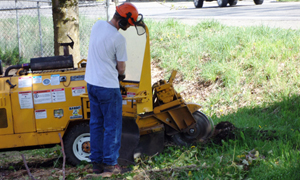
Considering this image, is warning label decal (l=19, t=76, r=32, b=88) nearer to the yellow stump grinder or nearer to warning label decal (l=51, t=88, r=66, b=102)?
the yellow stump grinder

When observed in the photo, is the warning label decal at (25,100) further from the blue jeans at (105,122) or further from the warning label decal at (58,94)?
the blue jeans at (105,122)

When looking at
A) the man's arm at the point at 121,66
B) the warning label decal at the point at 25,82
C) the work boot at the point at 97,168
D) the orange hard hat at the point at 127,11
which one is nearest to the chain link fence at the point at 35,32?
the warning label decal at the point at 25,82

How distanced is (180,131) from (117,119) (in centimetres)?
131

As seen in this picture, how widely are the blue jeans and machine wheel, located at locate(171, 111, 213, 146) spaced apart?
127cm

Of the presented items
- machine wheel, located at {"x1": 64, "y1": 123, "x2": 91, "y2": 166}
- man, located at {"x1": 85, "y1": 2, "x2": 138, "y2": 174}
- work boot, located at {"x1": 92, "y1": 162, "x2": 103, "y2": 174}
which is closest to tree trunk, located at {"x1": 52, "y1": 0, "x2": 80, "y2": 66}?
machine wheel, located at {"x1": 64, "y1": 123, "x2": 91, "y2": 166}

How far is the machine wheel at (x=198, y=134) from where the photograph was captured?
4.71 meters

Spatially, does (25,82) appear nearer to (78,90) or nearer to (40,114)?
(40,114)

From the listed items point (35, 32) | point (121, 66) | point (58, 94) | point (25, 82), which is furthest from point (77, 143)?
point (35, 32)

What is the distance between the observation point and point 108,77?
3514 mm

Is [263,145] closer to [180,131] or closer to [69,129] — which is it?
[180,131]

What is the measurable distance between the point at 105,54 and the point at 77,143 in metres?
1.44

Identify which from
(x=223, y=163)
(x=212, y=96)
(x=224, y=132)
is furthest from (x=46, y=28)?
(x=223, y=163)

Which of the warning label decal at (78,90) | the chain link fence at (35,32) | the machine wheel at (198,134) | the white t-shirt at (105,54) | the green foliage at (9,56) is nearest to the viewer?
the white t-shirt at (105,54)

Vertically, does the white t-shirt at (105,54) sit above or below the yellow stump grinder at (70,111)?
above
